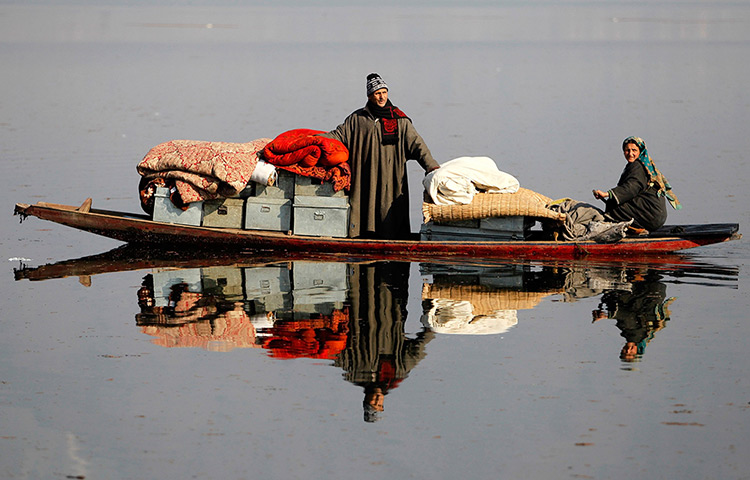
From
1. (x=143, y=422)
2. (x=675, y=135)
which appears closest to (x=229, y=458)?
(x=143, y=422)

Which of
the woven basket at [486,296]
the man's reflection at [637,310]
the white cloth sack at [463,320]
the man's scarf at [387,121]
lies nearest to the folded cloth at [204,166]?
the man's scarf at [387,121]

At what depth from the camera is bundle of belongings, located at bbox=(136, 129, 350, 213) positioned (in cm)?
1006

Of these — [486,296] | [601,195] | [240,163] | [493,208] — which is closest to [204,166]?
[240,163]

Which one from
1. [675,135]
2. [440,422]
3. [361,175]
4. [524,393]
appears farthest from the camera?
Result: [675,135]

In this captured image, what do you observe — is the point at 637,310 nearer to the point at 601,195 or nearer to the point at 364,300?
the point at 601,195

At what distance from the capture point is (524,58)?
32938 millimetres

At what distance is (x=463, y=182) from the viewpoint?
9875 mm

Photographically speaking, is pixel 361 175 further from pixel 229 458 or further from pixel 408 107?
pixel 408 107

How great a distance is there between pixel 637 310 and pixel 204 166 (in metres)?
4.20

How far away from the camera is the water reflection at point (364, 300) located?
7.75m

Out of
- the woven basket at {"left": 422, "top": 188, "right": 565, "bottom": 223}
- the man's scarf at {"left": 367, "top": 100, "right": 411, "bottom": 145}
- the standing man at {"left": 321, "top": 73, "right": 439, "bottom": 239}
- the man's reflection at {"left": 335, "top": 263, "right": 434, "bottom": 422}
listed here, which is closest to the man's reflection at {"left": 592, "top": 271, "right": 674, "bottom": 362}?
the woven basket at {"left": 422, "top": 188, "right": 565, "bottom": 223}

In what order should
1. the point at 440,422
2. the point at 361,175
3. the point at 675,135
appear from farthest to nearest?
the point at 675,135 < the point at 361,175 < the point at 440,422

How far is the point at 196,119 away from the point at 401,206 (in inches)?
441

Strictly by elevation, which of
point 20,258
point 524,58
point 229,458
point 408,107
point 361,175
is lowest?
point 229,458
